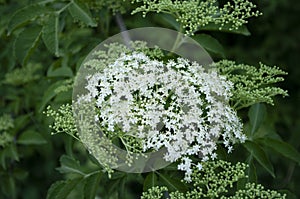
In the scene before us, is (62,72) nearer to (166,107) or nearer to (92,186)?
(92,186)

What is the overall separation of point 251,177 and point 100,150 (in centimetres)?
59

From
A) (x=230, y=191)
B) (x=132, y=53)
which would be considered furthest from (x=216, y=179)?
(x=230, y=191)

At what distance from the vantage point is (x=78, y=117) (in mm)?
1895

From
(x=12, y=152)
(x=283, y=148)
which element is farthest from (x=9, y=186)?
(x=283, y=148)

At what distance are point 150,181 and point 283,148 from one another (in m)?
0.59

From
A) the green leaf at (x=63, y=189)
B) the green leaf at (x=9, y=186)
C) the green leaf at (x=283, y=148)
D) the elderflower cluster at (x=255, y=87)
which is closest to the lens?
the elderflower cluster at (x=255, y=87)

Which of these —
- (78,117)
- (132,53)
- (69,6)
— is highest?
(69,6)

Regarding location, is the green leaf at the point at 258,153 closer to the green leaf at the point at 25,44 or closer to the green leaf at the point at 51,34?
the green leaf at the point at 51,34

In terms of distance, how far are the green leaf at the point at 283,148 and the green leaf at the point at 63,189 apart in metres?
0.76

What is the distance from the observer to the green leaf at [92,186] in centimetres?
205

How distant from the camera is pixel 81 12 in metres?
2.36

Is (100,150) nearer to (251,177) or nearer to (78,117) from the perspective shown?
(78,117)

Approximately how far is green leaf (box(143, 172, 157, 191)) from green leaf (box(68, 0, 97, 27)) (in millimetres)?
664

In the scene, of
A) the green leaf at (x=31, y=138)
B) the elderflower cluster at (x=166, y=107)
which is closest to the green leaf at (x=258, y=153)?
the elderflower cluster at (x=166, y=107)
